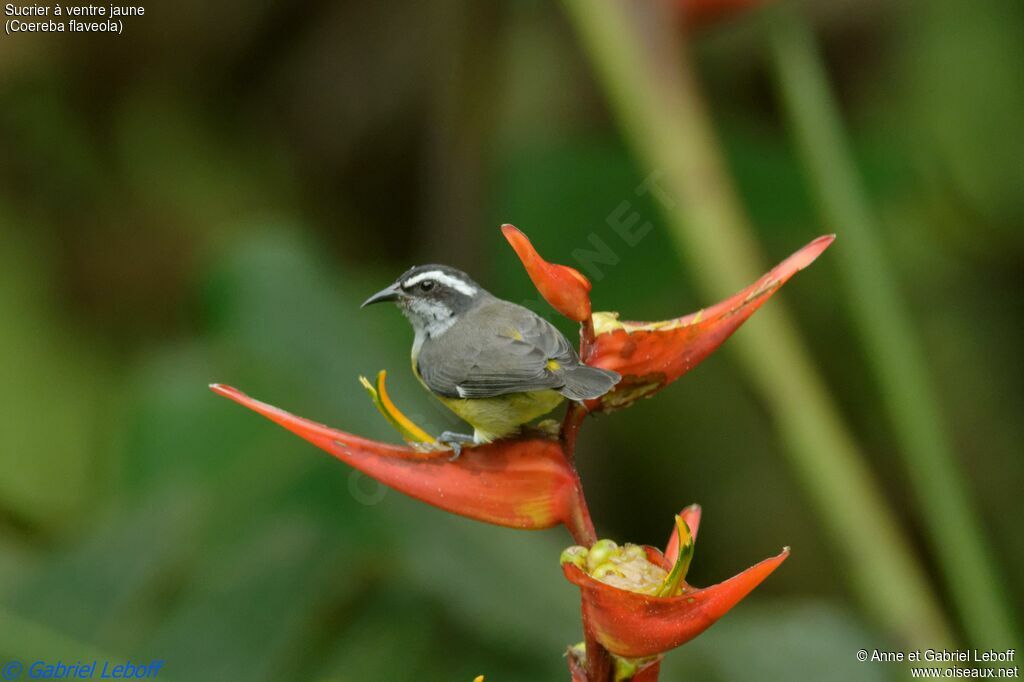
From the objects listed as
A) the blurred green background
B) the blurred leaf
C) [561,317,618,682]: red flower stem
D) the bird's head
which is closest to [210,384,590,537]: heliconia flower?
[561,317,618,682]: red flower stem

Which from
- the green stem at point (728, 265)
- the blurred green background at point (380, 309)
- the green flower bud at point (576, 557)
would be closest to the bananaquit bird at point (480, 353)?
the green flower bud at point (576, 557)

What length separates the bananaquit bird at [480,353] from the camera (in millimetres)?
742

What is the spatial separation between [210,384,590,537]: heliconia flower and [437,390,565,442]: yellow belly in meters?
0.10

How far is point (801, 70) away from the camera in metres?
1.28

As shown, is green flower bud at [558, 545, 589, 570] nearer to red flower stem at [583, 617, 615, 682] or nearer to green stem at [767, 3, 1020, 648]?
red flower stem at [583, 617, 615, 682]

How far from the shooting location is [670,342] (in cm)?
58

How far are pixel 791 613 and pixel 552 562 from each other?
36 centimetres

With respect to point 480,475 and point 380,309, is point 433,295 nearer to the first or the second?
point 480,475

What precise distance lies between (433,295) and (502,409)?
180 mm

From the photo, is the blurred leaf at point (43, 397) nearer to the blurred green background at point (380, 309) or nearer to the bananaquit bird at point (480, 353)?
the blurred green background at point (380, 309)

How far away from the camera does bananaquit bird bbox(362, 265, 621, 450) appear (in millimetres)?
742

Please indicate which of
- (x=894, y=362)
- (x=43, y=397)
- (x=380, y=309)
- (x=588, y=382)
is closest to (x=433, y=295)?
(x=588, y=382)

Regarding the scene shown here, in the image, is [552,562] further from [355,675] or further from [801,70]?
[801,70]

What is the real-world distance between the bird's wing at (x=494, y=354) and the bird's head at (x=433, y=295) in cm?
2
